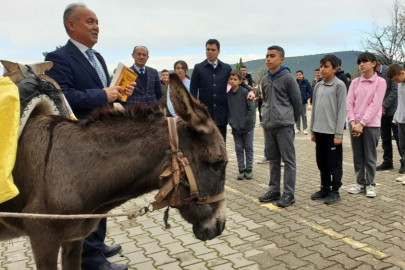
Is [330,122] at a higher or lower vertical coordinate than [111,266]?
higher

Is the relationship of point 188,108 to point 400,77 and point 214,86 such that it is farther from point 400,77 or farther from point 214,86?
point 400,77

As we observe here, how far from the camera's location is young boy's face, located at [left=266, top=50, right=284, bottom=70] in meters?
5.04

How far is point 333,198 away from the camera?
5191 mm

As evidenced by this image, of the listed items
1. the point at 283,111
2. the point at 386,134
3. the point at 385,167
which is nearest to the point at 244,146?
the point at 283,111

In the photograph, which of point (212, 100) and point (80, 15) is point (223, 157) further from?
point (212, 100)

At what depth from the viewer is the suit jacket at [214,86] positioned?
6.28 meters

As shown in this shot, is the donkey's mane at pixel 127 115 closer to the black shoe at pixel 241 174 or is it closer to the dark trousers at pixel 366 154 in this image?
the dark trousers at pixel 366 154

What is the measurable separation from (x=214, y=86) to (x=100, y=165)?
4506mm

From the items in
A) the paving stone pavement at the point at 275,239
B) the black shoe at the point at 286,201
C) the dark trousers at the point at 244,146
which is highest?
the dark trousers at the point at 244,146

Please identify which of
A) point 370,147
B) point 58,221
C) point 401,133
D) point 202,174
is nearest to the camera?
point 58,221

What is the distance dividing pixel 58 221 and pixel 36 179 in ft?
0.94

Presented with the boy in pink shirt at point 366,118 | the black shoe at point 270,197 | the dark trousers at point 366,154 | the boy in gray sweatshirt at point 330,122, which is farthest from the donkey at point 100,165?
the dark trousers at point 366,154

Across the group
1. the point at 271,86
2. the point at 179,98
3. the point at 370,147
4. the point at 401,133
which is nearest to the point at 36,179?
the point at 179,98

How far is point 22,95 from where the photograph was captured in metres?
2.04
